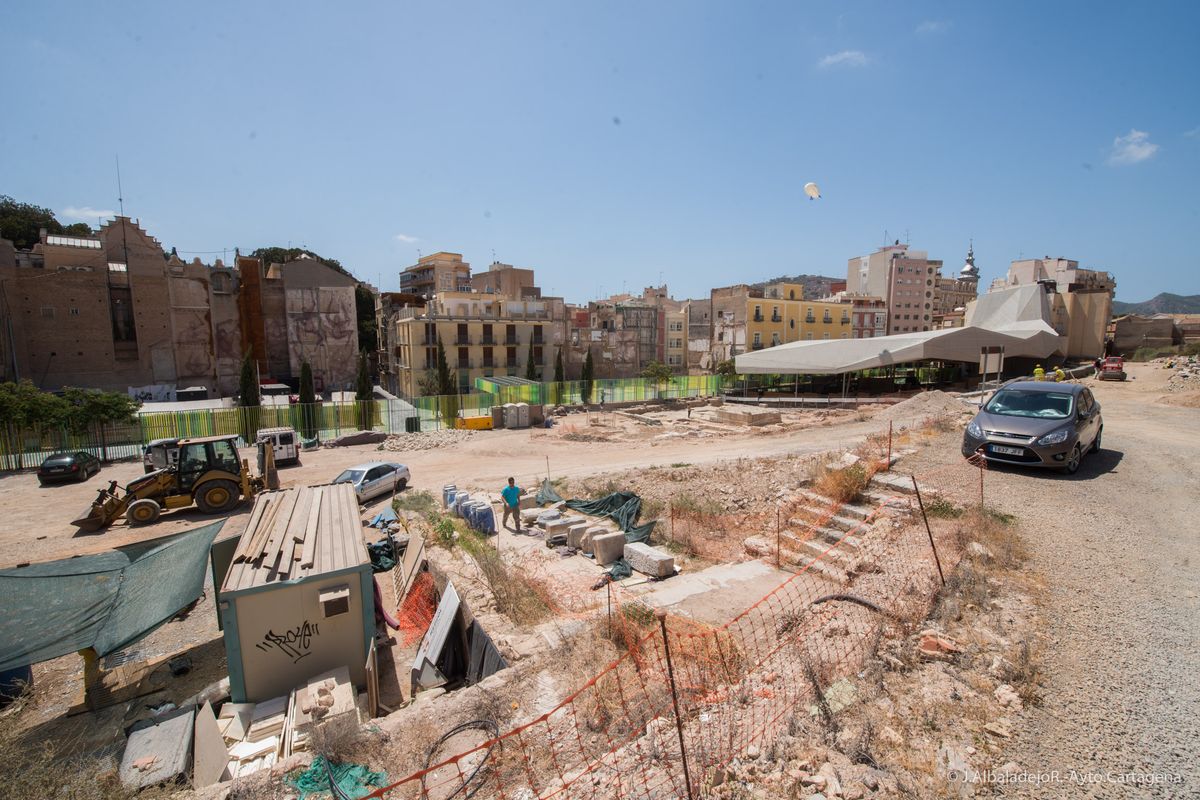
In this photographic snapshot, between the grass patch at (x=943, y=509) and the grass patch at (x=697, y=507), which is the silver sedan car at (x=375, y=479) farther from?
the grass patch at (x=943, y=509)

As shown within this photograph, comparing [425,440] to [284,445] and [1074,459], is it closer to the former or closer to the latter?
[284,445]

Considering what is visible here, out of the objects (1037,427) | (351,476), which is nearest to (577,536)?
(1037,427)

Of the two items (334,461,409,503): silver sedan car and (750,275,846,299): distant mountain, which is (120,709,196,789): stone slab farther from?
(750,275,846,299): distant mountain

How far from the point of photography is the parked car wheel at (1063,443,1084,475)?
9203mm

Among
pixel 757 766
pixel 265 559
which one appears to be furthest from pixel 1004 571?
pixel 265 559

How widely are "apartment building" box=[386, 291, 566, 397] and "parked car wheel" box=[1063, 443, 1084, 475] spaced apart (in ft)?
125

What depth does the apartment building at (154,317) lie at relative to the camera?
39.5 m

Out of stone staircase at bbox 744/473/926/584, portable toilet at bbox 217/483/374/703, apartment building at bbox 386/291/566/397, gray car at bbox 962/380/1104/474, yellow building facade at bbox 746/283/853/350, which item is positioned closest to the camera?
portable toilet at bbox 217/483/374/703

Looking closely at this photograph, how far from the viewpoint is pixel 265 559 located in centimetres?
711

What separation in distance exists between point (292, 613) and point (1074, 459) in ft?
40.6

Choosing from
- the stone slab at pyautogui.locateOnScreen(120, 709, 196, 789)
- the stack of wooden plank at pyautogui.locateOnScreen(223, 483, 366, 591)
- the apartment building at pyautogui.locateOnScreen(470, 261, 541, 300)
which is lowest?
the stone slab at pyautogui.locateOnScreen(120, 709, 196, 789)

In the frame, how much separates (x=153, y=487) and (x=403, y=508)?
692 centimetres

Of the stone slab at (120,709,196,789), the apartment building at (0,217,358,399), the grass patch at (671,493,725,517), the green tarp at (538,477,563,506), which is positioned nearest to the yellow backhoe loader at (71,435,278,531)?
the green tarp at (538,477,563,506)

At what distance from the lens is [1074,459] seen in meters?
9.33
